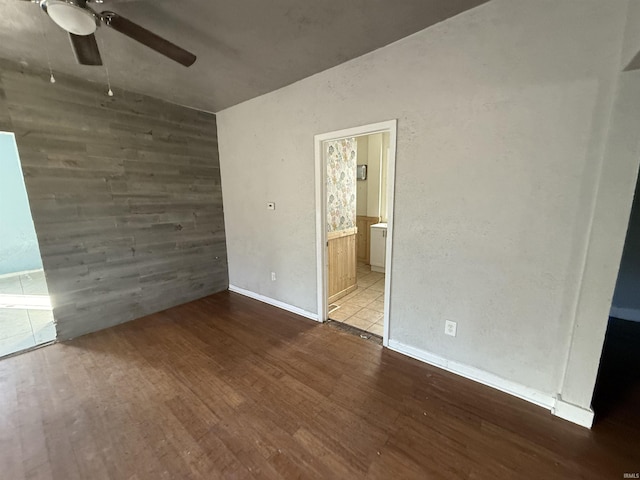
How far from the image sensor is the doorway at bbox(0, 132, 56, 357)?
222 cm

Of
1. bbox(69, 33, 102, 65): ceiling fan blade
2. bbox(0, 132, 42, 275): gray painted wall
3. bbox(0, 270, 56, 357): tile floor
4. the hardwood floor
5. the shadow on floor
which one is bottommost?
the hardwood floor

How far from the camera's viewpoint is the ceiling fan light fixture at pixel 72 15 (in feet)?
4.09

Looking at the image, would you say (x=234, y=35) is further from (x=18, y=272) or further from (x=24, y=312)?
(x=24, y=312)

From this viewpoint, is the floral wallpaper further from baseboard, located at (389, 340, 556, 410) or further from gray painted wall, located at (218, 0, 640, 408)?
baseboard, located at (389, 340, 556, 410)

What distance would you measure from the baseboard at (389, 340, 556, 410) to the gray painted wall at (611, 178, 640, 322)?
213 centimetres

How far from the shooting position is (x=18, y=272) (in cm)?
238

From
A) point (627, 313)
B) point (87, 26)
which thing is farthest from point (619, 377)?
point (87, 26)

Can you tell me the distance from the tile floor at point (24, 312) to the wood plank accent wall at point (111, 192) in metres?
0.11

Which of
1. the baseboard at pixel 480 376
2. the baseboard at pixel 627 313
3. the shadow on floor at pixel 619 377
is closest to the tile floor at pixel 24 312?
the baseboard at pixel 480 376

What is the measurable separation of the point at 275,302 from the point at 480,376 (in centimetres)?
233

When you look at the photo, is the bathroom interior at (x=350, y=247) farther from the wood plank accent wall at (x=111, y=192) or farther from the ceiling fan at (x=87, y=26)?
the wood plank accent wall at (x=111, y=192)

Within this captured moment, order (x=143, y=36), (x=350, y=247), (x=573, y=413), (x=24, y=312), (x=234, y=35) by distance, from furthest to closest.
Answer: (x=350, y=247), (x=24, y=312), (x=234, y=35), (x=573, y=413), (x=143, y=36)

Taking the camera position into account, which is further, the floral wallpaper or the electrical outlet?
the floral wallpaper

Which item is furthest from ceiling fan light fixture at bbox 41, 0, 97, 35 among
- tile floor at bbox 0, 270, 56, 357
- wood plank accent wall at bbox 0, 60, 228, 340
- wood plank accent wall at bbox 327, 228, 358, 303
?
wood plank accent wall at bbox 327, 228, 358, 303
